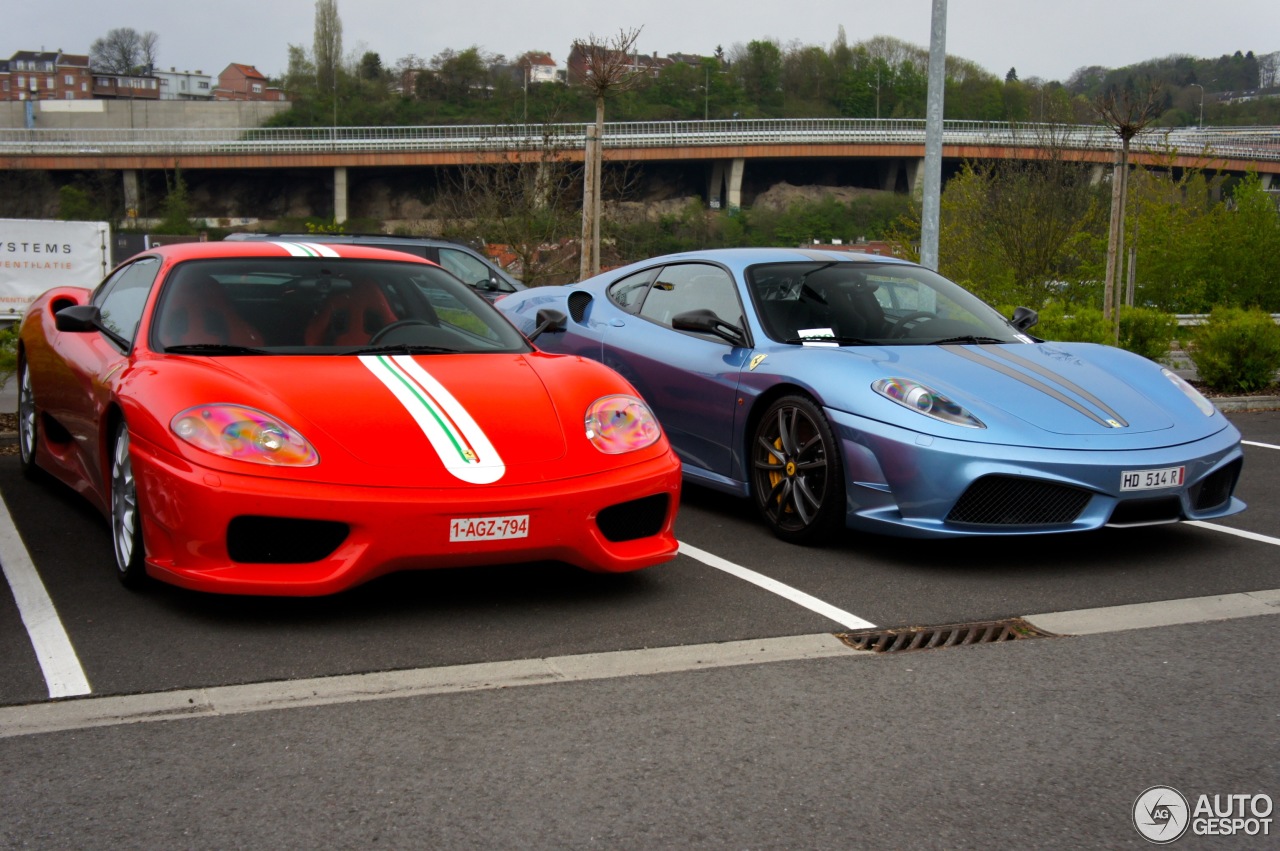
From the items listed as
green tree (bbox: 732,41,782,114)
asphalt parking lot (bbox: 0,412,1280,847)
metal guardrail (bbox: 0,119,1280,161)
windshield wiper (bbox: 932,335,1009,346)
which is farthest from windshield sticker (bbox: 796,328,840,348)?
green tree (bbox: 732,41,782,114)

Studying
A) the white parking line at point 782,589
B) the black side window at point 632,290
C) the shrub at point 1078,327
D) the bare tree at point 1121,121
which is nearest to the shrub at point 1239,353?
the shrub at point 1078,327

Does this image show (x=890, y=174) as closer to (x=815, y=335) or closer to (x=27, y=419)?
(x=815, y=335)

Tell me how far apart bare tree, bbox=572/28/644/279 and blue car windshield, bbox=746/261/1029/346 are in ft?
23.5

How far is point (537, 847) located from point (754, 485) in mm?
3668

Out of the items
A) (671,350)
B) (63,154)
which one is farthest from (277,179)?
(671,350)

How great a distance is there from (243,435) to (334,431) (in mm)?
303

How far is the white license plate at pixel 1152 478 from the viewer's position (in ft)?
18.3

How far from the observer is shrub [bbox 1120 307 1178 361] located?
13625 mm

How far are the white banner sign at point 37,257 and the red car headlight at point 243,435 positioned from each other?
1569 cm

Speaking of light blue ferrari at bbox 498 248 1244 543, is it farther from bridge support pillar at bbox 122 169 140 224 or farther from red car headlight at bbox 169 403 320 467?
bridge support pillar at bbox 122 169 140 224

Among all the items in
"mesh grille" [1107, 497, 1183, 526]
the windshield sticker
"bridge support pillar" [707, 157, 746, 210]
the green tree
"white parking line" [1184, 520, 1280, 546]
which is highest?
the green tree

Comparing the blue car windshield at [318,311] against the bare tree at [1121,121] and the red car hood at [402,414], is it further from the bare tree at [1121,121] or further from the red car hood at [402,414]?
the bare tree at [1121,121]

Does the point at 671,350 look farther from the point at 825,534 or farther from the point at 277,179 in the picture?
the point at 277,179

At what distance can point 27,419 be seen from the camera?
7.32 metres
